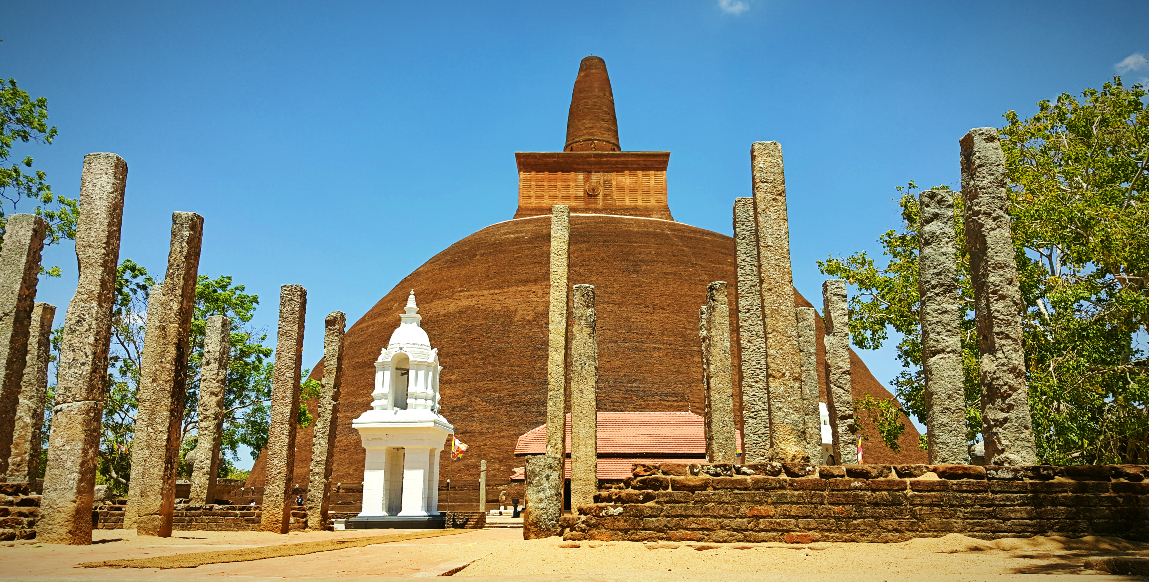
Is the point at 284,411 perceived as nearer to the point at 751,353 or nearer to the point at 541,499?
the point at 541,499

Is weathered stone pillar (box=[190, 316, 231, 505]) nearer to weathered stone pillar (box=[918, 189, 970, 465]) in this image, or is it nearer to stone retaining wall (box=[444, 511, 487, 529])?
stone retaining wall (box=[444, 511, 487, 529])

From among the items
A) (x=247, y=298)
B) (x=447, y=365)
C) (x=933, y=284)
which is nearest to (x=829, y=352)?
(x=933, y=284)

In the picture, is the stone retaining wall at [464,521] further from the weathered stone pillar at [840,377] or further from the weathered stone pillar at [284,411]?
the weathered stone pillar at [840,377]

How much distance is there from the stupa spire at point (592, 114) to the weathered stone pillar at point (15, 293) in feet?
132

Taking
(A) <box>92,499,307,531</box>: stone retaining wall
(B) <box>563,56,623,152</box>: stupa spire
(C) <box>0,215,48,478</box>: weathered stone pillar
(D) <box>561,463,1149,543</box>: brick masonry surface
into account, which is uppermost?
(B) <box>563,56,623,152</box>: stupa spire

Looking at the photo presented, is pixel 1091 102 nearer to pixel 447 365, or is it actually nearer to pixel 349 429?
pixel 447 365

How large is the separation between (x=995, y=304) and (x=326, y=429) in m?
11.6

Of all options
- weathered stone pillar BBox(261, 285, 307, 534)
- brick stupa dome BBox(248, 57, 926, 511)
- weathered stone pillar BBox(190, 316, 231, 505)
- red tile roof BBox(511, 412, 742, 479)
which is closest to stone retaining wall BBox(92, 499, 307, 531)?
weathered stone pillar BBox(261, 285, 307, 534)

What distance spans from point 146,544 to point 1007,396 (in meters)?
10.0

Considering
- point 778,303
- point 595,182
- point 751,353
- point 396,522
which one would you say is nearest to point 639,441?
point 396,522

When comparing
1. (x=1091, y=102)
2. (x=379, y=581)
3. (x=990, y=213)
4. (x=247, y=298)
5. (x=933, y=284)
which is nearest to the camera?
(x=379, y=581)

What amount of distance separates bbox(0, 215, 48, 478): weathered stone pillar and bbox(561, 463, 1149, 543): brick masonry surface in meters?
9.49

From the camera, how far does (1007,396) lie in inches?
391

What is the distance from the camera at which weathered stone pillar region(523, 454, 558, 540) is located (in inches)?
440
